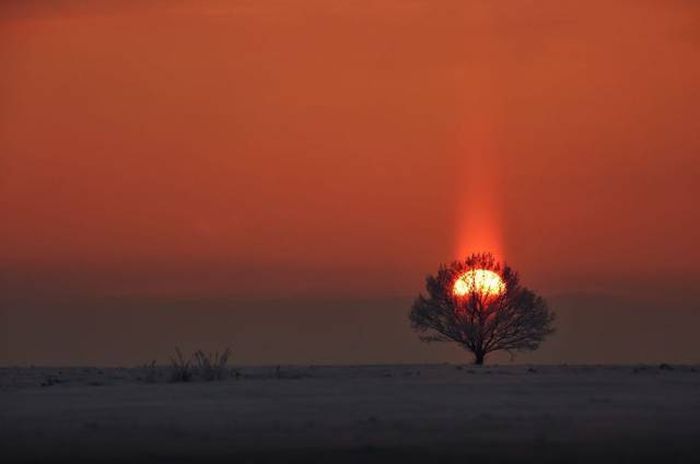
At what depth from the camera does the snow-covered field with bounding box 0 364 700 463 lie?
80.0 feet

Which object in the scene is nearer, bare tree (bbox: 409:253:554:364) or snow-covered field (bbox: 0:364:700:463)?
snow-covered field (bbox: 0:364:700:463)

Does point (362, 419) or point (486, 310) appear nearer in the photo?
point (362, 419)

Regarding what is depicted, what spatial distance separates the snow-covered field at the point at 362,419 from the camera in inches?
960

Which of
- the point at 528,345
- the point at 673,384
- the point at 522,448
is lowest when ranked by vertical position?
the point at 522,448

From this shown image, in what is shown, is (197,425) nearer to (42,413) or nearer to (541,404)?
(42,413)

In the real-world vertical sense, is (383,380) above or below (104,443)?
above

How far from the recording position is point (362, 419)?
29.0 meters

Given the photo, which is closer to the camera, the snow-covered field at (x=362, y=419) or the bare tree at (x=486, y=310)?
the snow-covered field at (x=362, y=419)

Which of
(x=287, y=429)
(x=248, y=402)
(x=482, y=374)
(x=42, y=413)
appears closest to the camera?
(x=287, y=429)

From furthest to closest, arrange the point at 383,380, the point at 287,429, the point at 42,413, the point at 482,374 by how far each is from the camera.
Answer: the point at 482,374, the point at 383,380, the point at 42,413, the point at 287,429

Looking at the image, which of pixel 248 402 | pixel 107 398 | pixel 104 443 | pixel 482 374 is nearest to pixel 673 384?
pixel 482 374

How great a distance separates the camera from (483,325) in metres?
65.4

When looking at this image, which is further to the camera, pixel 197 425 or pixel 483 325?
pixel 483 325

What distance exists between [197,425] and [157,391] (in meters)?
9.01
